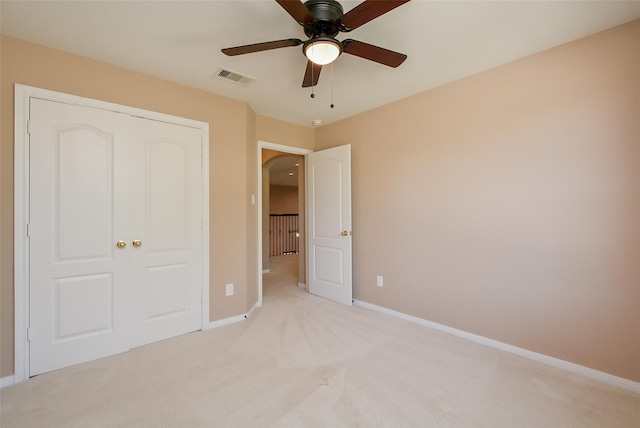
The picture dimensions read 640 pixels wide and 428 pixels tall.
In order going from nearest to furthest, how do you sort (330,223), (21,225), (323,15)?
(323,15) → (21,225) → (330,223)

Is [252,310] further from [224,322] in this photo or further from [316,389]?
[316,389]

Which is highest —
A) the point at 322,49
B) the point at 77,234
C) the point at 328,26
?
the point at 328,26

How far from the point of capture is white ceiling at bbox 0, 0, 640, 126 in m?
1.77

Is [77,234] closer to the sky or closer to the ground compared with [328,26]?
closer to the ground

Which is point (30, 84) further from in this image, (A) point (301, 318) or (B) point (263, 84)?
(A) point (301, 318)

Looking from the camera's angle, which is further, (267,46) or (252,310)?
(252,310)

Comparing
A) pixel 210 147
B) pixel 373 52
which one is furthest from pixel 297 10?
pixel 210 147

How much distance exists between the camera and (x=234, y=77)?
8.73 ft

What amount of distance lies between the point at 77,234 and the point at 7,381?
1.09 meters

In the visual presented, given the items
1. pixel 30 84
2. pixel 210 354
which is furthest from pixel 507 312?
pixel 30 84

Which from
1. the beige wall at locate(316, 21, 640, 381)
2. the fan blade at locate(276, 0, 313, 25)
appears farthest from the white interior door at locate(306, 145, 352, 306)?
the fan blade at locate(276, 0, 313, 25)

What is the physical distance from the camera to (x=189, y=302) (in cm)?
287

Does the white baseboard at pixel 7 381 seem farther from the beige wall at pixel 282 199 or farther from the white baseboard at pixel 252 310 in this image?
the beige wall at pixel 282 199

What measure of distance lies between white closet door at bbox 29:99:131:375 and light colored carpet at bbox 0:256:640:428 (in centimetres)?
27
